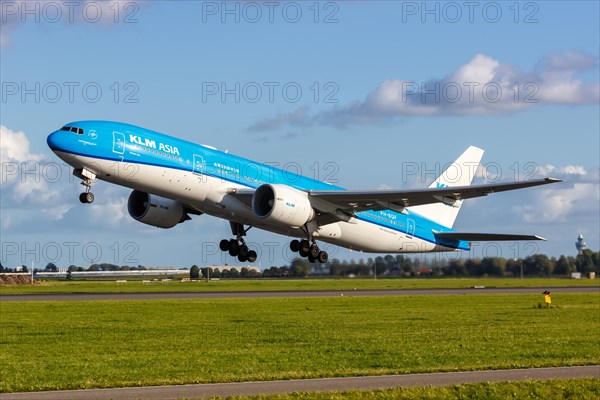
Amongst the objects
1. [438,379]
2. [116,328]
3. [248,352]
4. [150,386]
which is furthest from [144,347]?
[438,379]

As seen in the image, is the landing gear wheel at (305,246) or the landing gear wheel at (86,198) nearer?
the landing gear wheel at (86,198)

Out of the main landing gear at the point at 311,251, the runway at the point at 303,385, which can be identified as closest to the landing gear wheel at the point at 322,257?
the main landing gear at the point at 311,251

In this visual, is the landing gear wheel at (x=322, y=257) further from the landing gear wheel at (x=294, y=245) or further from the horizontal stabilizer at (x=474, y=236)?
the horizontal stabilizer at (x=474, y=236)

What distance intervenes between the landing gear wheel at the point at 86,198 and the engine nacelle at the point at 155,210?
8997 mm

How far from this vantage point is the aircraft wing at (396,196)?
42312mm

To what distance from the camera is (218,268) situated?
154 meters

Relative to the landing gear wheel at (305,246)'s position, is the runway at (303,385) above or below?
below

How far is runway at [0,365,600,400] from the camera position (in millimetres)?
22984

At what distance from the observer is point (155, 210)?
1799 inches

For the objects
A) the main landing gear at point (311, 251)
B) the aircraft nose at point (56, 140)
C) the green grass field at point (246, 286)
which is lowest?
the green grass field at point (246, 286)

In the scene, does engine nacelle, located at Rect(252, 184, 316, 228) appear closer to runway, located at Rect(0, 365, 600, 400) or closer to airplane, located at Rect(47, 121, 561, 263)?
airplane, located at Rect(47, 121, 561, 263)

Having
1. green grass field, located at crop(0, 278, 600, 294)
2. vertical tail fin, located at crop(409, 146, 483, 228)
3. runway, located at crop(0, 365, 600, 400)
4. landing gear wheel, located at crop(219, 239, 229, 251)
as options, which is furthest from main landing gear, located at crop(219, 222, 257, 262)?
green grass field, located at crop(0, 278, 600, 294)

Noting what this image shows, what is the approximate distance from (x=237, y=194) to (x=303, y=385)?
18.6 m

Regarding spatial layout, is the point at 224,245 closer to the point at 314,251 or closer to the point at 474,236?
the point at 314,251
